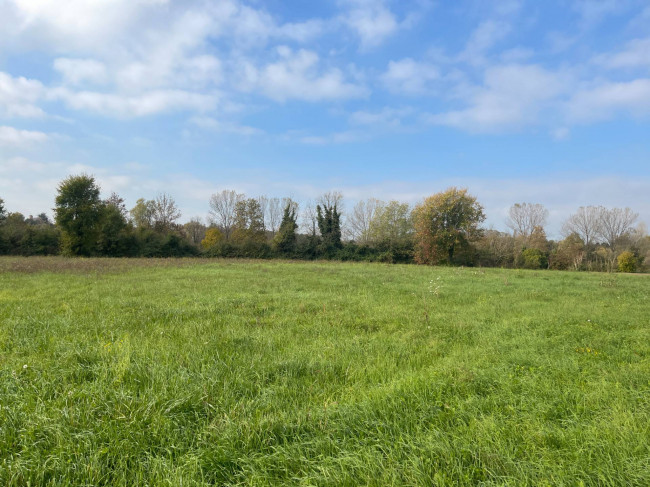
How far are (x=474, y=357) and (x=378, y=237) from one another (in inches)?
1540

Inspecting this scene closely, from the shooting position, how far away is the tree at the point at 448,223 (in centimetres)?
3291

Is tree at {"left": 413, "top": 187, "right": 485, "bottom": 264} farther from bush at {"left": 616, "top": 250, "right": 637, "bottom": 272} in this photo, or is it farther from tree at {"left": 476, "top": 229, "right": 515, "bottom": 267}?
bush at {"left": 616, "top": 250, "right": 637, "bottom": 272}

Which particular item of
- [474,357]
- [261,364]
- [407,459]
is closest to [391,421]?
[407,459]

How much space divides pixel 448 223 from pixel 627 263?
70.4ft

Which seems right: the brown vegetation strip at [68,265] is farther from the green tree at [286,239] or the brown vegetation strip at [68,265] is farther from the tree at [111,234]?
the green tree at [286,239]

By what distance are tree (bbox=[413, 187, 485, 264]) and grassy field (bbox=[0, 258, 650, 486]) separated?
91.9 ft

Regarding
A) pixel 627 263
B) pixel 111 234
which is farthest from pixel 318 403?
pixel 627 263

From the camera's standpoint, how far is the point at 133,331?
203 inches

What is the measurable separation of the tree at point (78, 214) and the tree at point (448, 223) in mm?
34379

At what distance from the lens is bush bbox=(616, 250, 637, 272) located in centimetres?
3503

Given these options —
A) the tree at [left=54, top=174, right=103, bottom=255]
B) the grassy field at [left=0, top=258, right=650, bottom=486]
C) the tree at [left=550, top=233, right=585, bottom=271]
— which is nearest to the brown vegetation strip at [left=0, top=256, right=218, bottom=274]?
the tree at [left=54, top=174, right=103, bottom=255]

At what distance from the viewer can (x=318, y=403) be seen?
9.82 ft

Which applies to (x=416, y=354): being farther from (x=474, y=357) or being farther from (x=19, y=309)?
(x=19, y=309)

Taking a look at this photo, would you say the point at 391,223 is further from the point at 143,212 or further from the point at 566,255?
the point at 143,212
